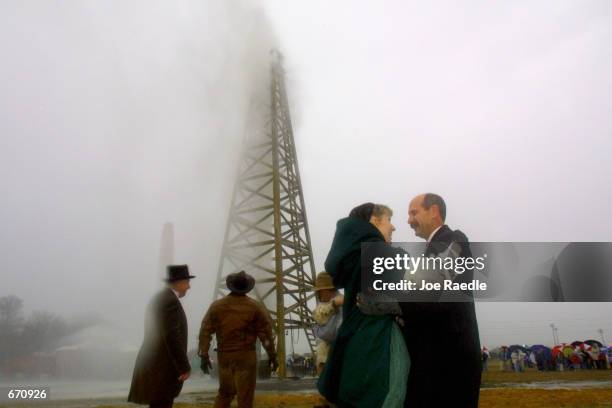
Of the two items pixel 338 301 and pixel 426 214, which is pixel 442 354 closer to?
pixel 426 214

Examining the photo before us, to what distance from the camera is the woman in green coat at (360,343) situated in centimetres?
206

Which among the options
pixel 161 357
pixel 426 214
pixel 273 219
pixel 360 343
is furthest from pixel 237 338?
pixel 273 219

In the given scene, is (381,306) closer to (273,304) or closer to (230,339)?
(230,339)

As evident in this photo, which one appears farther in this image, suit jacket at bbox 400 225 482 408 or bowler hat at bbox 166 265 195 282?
bowler hat at bbox 166 265 195 282

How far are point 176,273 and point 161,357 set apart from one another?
0.77m

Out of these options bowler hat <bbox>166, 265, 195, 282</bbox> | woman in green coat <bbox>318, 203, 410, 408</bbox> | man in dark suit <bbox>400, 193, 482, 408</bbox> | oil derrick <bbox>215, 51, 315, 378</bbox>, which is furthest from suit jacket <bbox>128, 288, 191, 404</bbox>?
oil derrick <bbox>215, 51, 315, 378</bbox>

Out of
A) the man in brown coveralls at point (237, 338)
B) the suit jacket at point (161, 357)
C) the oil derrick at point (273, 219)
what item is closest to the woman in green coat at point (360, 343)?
the suit jacket at point (161, 357)

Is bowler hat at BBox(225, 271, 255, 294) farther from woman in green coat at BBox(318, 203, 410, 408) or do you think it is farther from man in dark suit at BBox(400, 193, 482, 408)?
man in dark suit at BBox(400, 193, 482, 408)

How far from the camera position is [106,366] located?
12555mm

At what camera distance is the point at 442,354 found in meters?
2.13

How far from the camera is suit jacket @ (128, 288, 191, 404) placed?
3.87 metres

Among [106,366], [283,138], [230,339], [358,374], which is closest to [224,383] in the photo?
[230,339]

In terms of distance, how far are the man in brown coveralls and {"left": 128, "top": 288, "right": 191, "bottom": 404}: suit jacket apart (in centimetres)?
55

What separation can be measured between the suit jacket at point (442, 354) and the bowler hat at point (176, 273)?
2.70 m
